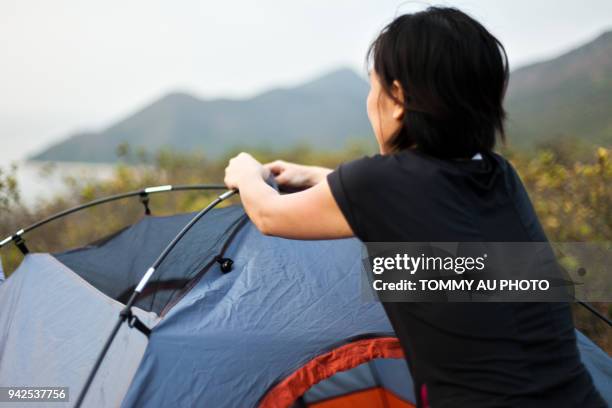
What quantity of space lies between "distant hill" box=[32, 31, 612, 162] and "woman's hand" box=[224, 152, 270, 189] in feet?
18.2

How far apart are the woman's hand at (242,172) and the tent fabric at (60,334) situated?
1.46 ft

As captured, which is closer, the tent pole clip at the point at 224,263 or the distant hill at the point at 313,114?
the tent pole clip at the point at 224,263

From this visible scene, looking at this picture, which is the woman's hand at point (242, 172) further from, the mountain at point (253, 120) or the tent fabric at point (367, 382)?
the mountain at point (253, 120)

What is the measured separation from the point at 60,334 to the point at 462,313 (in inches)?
41.6

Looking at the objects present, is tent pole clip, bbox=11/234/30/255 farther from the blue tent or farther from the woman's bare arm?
the woman's bare arm

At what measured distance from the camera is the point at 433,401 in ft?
3.07

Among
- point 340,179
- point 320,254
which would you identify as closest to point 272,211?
point 340,179

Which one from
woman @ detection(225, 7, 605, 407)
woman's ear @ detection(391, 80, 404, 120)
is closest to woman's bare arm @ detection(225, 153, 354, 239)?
woman @ detection(225, 7, 605, 407)

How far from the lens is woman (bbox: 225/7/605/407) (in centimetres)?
89

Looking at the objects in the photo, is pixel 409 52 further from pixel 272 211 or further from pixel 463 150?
pixel 272 211

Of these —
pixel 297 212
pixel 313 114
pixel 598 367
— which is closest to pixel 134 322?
pixel 297 212

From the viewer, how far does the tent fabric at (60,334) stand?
1349 millimetres

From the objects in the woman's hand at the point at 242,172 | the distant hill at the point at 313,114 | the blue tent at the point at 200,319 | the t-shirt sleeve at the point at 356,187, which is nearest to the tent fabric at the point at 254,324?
the blue tent at the point at 200,319

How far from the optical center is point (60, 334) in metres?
1.48
